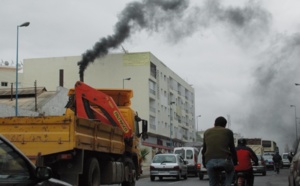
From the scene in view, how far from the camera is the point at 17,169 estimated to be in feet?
15.3

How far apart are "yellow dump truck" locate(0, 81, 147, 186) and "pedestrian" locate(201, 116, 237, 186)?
11.5 ft

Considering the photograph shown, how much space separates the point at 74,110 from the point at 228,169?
7.70m

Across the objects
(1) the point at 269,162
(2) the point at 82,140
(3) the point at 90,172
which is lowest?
(1) the point at 269,162

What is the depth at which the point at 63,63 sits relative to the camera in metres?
73.1

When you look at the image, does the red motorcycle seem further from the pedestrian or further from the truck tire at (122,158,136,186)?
the truck tire at (122,158,136,186)

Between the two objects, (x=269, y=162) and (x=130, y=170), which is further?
(x=269, y=162)

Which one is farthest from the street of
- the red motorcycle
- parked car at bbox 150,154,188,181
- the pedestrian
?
the pedestrian

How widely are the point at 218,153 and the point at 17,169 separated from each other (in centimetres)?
443

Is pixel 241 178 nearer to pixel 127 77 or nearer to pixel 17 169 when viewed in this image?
pixel 17 169

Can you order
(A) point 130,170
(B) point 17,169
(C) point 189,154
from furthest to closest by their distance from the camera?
(C) point 189,154 → (A) point 130,170 → (B) point 17,169

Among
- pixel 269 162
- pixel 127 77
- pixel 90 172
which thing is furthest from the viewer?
pixel 127 77

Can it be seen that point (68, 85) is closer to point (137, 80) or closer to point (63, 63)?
point (63, 63)

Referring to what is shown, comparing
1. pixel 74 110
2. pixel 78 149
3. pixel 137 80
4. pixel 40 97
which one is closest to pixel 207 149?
pixel 78 149

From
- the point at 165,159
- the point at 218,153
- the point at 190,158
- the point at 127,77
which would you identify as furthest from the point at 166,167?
the point at 127,77
